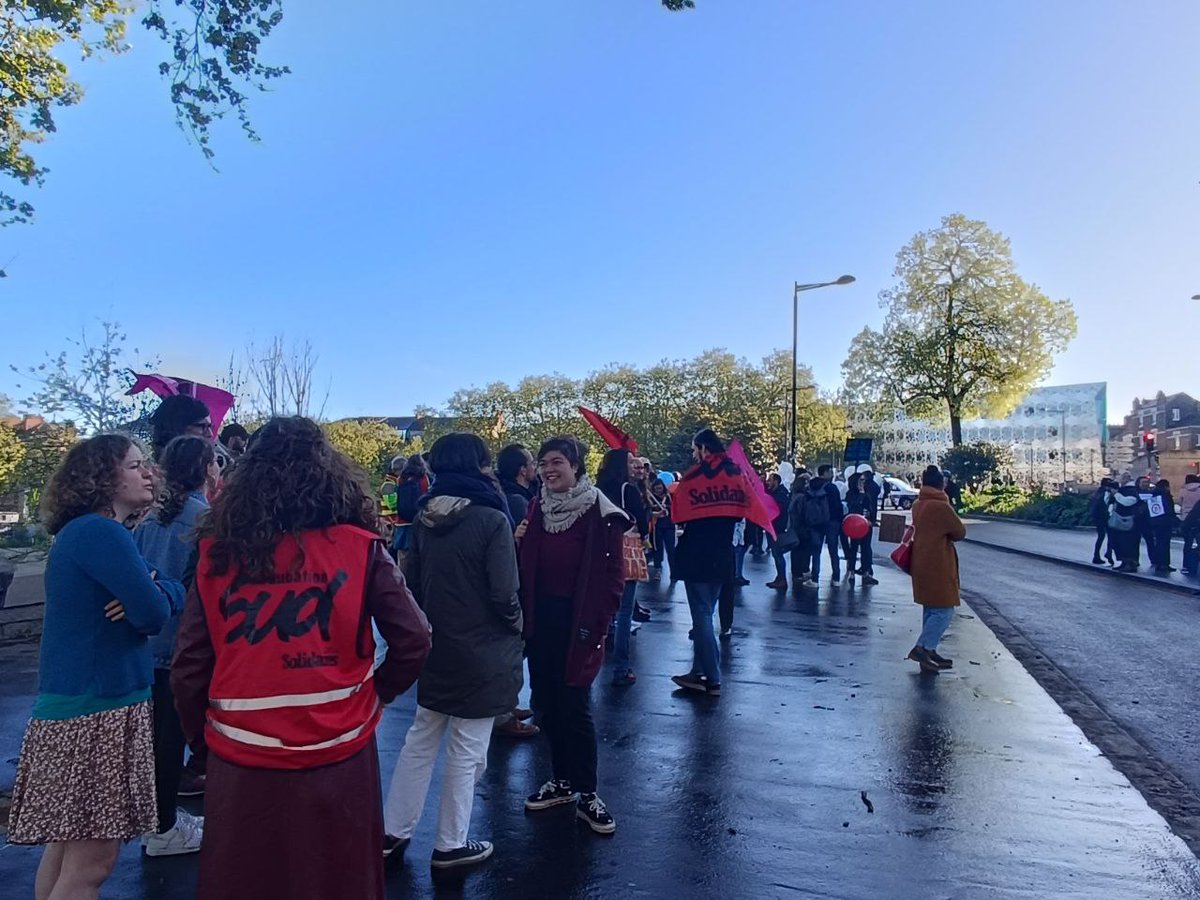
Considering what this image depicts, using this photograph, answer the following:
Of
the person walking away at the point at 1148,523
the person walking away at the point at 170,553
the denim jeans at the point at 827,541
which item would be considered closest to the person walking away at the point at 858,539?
the denim jeans at the point at 827,541

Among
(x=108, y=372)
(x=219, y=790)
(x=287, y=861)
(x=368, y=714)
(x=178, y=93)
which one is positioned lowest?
(x=287, y=861)

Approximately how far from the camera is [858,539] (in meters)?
12.6

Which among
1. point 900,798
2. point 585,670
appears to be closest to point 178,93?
point 585,670

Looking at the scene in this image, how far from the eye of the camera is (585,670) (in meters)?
4.02

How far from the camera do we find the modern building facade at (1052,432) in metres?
47.1

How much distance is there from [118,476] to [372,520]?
1.06 metres

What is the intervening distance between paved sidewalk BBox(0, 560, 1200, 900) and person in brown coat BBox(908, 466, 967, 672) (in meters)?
0.27

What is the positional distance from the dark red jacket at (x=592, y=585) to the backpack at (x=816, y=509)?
8.16 m

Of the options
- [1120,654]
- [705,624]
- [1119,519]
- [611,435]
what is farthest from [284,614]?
[1119,519]

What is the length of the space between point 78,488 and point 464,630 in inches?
60.3

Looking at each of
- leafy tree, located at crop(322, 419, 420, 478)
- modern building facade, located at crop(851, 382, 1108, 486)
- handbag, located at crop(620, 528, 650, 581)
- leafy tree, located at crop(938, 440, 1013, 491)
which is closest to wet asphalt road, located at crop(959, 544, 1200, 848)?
handbag, located at crop(620, 528, 650, 581)

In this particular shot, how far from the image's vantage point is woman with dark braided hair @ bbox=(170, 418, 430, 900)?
7.36ft

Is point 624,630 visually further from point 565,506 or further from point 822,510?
point 822,510

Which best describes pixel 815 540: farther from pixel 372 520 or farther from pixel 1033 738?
pixel 372 520
